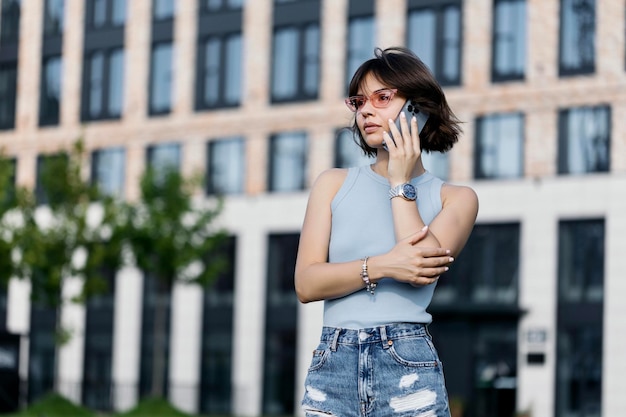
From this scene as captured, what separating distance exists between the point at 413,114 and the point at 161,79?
43150mm

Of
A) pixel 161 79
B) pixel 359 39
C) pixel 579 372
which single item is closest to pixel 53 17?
pixel 161 79

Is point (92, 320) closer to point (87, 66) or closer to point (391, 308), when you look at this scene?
point (87, 66)

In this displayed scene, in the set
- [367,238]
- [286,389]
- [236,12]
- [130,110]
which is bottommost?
[286,389]

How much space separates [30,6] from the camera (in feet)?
165

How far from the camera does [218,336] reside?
44.9 meters

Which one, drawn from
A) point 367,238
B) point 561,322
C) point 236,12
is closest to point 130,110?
point 236,12

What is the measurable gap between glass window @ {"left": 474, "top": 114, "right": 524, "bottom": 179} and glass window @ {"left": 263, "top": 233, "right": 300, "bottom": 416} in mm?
6451

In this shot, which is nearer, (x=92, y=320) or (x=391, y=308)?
(x=391, y=308)

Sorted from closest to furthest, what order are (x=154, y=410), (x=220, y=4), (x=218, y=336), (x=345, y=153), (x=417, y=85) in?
(x=417, y=85) < (x=154, y=410) < (x=345, y=153) < (x=218, y=336) < (x=220, y=4)

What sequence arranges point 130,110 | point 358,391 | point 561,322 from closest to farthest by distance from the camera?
point 358,391 → point 561,322 → point 130,110

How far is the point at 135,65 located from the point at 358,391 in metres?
43.9

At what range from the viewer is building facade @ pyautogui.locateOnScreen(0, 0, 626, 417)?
39.1 m

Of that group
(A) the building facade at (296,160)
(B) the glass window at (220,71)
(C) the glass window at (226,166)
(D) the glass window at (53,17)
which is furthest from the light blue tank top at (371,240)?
(D) the glass window at (53,17)

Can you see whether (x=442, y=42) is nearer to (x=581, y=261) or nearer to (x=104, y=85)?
(x=581, y=261)
